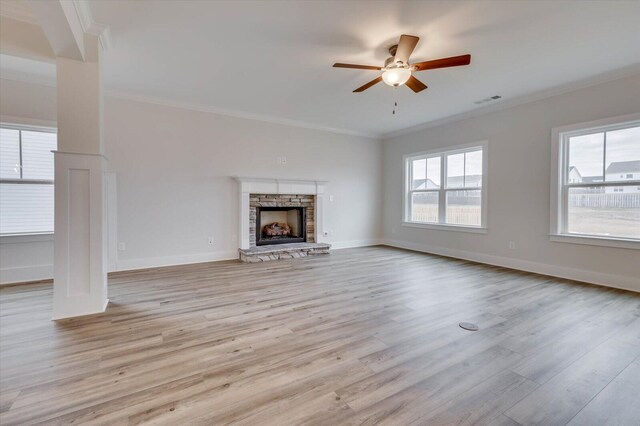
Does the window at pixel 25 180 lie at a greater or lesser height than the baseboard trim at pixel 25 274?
greater

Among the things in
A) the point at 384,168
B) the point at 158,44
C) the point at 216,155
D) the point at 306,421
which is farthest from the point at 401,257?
the point at 158,44

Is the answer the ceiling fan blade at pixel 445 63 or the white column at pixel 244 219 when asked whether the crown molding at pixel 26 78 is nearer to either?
the white column at pixel 244 219

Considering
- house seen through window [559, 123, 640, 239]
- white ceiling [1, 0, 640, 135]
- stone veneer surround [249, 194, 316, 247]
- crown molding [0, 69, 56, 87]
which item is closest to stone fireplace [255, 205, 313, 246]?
stone veneer surround [249, 194, 316, 247]

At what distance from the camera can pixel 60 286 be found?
2701mm

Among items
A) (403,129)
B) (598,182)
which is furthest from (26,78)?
(598,182)

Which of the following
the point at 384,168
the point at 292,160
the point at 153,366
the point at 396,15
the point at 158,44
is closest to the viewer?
the point at 153,366

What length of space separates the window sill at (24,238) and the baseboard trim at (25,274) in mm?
362

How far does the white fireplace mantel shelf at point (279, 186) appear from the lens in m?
5.36

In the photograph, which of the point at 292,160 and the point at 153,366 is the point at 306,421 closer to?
the point at 153,366

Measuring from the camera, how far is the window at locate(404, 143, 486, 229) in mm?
5312

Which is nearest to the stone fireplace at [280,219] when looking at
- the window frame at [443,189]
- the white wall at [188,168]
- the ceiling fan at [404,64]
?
the white wall at [188,168]

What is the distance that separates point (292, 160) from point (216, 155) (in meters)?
1.53

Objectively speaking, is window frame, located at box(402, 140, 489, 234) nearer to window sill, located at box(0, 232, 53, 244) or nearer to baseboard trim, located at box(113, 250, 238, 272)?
baseboard trim, located at box(113, 250, 238, 272)

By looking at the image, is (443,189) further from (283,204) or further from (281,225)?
(281,225)
